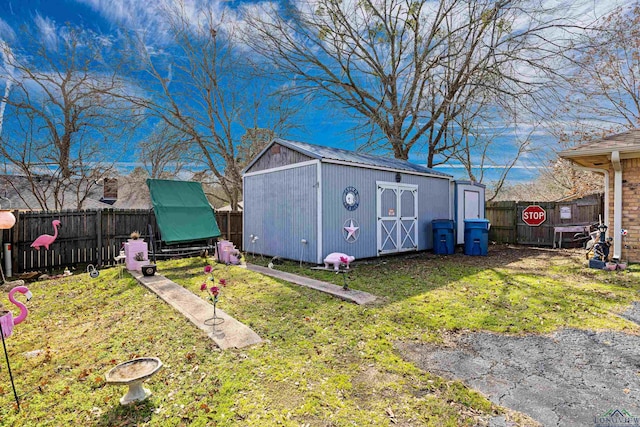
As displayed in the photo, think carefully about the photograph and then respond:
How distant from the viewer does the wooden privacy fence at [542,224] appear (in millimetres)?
10703

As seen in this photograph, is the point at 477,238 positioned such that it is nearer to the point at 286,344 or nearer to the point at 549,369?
the point at 549,369

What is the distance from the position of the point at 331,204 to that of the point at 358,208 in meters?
0.84

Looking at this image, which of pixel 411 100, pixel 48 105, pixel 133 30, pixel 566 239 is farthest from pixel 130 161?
pixel 566 239

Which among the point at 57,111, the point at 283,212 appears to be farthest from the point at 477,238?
the point at 57,111

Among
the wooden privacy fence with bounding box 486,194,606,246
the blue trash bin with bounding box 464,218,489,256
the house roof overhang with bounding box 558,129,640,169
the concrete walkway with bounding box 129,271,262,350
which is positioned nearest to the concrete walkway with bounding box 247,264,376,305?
the concrete walkway with bounding box 129,271,262,350

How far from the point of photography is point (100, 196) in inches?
786

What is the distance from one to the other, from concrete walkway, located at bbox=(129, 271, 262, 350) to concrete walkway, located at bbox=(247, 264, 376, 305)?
5.33ft

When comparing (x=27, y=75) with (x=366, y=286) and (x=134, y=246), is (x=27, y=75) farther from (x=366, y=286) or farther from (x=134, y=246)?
(x=366, y=286)

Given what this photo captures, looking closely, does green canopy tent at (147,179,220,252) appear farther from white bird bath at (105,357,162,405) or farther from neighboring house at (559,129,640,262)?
neighboring house at (559,129,640,262)

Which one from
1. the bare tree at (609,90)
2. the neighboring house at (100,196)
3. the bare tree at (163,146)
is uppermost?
the bare tree at (609,90)

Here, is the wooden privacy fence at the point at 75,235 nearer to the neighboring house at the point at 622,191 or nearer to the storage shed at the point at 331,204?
the storage shed at the point at 331,204

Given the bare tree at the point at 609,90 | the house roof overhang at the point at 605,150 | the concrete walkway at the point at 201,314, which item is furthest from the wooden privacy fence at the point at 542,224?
the concrete walkway at the point at 201,314

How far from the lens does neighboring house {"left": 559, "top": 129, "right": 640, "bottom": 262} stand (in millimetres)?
6723

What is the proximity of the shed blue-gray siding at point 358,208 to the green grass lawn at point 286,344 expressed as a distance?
113cm
